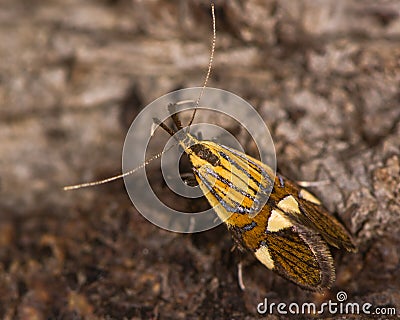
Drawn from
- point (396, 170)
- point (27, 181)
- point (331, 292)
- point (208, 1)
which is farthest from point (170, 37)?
point (331, 292)

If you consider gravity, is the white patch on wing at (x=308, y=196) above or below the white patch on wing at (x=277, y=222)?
above

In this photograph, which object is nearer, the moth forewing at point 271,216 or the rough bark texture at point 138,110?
the moth forewing at point 271,216

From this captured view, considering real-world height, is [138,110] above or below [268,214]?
below

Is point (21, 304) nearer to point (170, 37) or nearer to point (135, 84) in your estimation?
point (135, 84)

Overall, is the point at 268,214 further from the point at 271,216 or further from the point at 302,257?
the point at 302,257

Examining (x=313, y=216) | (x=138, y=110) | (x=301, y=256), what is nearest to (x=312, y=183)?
(x=313, y=216)

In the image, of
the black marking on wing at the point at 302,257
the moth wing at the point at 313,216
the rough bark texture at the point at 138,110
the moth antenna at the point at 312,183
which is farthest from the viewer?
the moth antenna at the point at 312,183

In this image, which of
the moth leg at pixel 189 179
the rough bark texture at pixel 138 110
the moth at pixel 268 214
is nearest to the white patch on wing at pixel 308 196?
the moth at pixel 268 214

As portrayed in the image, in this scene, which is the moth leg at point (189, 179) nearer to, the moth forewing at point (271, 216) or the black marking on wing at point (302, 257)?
the moth forewing at point (271, 216)
